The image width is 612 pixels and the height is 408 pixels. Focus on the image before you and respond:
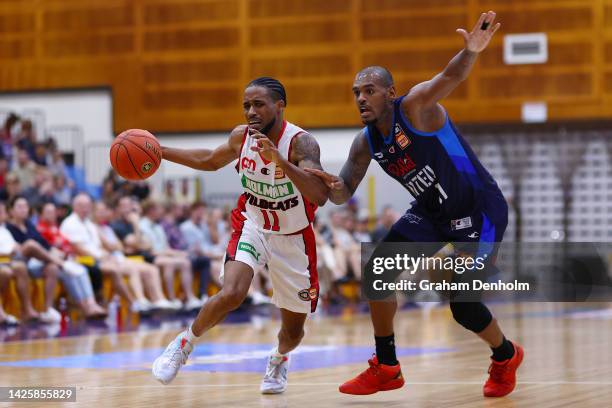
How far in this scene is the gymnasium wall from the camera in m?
19.8

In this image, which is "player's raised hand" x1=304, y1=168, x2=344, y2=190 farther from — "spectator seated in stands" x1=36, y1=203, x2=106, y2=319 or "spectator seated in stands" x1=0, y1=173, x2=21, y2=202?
"spectator seated in stands" x1=0, y1=173, x2=21, y2=202

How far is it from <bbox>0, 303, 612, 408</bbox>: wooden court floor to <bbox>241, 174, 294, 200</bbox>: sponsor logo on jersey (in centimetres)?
117

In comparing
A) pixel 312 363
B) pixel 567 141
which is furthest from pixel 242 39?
pixel 312 363

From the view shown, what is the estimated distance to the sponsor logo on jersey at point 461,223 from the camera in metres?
5.71

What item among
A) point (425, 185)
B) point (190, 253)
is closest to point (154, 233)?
point (190, 253)

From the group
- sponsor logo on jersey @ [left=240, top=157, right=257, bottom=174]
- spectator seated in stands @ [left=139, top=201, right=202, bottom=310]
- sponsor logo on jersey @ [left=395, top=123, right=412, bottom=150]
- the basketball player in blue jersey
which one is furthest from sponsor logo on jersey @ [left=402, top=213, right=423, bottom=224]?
spectator seated in stands @ [left=139, top=201, right=202, bottom=310]

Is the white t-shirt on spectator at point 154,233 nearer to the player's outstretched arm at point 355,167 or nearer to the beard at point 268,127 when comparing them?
the beard at point 268,127

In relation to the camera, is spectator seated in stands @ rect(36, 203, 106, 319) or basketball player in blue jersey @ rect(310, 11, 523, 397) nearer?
basketball player in blue jersey @ rect(310, 11, 523, 397)

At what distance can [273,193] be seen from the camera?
19.5 feet

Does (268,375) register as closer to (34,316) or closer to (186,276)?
(34,316)

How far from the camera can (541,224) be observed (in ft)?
67.8

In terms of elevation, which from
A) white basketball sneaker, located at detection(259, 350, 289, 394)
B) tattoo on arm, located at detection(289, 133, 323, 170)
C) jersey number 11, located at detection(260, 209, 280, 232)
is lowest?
white basketball sneaker, located at detection(259, 350, 289, 394)

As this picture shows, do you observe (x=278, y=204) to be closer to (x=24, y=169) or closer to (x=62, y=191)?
(x=62, y=191)

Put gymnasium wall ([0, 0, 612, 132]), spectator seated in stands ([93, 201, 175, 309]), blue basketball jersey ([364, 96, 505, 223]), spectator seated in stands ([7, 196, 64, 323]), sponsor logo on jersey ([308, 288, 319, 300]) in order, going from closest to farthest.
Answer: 1. blue basketball jersey ([364, 96, 505, 223])
2. sponsor logo on jersey ([308, 288, 319, 300])
3. spectator seated in stands ([7, 196, 64, 323])
4. spectator seated in stands ([93, 201, 175, 309])
5. gymnasium wall ([0, 0, 612, 132])
